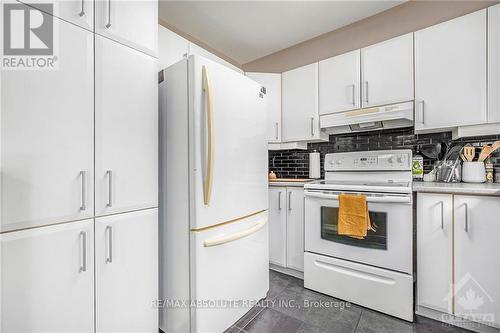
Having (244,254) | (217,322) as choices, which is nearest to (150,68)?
(244,254)

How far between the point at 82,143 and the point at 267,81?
207 centimetres

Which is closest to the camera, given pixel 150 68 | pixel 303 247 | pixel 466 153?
pixel 150 68

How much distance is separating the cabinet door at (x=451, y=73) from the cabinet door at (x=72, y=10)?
226cm

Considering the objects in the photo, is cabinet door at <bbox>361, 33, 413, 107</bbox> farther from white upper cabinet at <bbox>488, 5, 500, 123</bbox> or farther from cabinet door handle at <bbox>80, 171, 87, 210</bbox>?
cabinet door handle at <bbox>80, 171, 87, 210</bbox>

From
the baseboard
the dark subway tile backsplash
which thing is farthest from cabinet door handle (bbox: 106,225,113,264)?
the dark subway tile backsplash

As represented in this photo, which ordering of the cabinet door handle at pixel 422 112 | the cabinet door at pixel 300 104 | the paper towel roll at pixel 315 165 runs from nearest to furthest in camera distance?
the cabinet door handle at pixel 422 112 < the cabinet door at pixel 300 104 < the paper towel roll at pixel 315 165

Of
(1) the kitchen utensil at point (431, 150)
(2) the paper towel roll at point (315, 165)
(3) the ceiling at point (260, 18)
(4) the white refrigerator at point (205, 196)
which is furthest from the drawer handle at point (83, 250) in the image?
(1) the kitchen utensil at point (431, 150)

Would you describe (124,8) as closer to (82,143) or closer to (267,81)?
(82,143)

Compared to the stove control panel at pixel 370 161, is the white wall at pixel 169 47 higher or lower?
higher

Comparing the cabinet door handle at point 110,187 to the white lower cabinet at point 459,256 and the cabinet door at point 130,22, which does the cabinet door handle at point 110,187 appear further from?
the white lower cabinet at point 459,256

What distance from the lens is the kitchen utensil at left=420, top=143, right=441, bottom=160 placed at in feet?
6.50

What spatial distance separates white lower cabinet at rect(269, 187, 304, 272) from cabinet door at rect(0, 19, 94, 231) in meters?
1.63

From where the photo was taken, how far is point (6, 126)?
0.85m

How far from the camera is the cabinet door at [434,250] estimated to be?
1.52 metres
